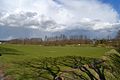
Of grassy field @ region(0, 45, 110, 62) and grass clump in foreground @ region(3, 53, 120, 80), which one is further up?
grassy field @ region(0, 45, 110, 62)

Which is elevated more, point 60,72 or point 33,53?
point 33,53

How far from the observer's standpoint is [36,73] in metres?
23.2

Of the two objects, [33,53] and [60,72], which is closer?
[60,72]

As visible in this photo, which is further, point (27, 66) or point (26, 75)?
point (27, 66)

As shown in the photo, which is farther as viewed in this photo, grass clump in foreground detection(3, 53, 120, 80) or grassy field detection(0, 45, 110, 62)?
grassy field detection(0, 45, 110, 62)

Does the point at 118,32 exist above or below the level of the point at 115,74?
above

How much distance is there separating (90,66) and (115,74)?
11.7ft

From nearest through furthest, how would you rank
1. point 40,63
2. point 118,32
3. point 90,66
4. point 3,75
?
point 3,75 < point 40,63 < point 90,66 < point 118,32

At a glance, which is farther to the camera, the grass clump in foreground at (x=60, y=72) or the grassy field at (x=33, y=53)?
the grassy field at (x=33, y=53)

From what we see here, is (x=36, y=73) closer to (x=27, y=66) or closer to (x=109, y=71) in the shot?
(x=27, y=66)

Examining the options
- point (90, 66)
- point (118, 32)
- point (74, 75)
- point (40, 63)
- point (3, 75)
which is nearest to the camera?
point (3, 75)

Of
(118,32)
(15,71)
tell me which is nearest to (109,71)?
(15,71)

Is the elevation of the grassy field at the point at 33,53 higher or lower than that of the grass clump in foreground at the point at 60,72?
higher

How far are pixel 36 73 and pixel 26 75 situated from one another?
54.4 inches
